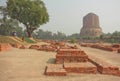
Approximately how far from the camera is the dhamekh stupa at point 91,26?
3900 inches

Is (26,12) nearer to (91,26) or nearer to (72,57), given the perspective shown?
(72,57)

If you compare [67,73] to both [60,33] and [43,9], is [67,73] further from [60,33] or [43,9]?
[60,33]

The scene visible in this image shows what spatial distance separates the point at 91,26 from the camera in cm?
10312

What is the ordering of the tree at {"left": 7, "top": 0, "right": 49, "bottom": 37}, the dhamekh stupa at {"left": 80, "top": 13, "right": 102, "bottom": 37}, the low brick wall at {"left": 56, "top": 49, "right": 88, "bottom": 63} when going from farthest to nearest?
the dhamekh stupa at {"left": 80, "top": 13, "right": 102, "bottom": 37} → the tree at {"left": 7, "top": 0, "right": 49, "bottom": 37} → the low brick wall at {"left": 56, "top": 49, "right": 88, "bottom": 63}

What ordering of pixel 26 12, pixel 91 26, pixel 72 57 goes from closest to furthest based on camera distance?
pixel 72 57 < pixel 26 12 < pixel 91 26

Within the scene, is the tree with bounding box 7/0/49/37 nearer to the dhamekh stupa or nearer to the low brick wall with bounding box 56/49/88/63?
the low brick wall with bounding box 56/49/88/63

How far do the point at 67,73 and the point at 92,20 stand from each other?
101359 mm

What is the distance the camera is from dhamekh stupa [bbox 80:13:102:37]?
99.1m

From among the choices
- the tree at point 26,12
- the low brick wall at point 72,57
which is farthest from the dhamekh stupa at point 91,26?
the low brick wall at point 72,57

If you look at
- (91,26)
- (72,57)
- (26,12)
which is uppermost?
(91,26)

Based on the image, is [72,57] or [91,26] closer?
[72,57]

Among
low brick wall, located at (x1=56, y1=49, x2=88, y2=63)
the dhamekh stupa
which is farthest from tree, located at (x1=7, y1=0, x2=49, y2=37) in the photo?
the dhamekh stupa

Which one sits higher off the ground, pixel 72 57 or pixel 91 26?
pixel 91 26

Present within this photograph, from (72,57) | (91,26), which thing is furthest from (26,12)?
(91,26)
